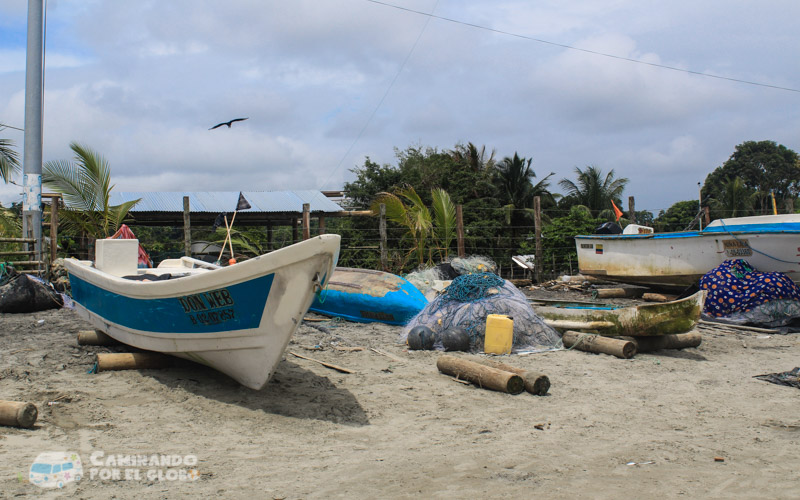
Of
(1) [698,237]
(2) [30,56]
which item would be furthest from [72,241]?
(1) [698,237]

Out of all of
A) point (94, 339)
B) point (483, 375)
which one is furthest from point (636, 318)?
point (94, 339)

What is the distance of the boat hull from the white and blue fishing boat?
79.1 inches

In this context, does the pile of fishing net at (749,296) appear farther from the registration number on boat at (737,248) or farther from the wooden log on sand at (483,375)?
the wooden log on sand at (483,375)

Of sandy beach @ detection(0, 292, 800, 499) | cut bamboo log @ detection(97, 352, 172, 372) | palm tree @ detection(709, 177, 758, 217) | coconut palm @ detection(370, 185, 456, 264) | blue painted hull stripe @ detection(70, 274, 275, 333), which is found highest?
palm tree @ detection(709, 177, 758, 217)

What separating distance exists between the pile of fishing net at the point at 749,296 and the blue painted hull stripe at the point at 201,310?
850 cm

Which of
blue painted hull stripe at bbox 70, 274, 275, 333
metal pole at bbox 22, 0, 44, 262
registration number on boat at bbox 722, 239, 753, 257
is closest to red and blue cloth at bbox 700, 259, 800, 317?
registration number on boat at bbox 722, 239, 753, 257

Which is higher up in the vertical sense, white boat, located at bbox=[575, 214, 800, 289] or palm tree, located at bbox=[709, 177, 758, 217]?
palm tree, located at bbox=[709, 177, 758, 217]

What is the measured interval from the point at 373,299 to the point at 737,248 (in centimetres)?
730

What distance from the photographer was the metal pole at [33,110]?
11352 mm

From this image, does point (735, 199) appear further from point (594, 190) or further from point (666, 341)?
point (666, 341)

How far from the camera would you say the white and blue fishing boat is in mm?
9281

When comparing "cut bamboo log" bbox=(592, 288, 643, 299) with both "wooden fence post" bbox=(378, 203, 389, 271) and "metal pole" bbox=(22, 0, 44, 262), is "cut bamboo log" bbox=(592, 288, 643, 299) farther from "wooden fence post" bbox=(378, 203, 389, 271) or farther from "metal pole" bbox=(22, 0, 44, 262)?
"metal pole" bbox=(22, 0, 44, 262)

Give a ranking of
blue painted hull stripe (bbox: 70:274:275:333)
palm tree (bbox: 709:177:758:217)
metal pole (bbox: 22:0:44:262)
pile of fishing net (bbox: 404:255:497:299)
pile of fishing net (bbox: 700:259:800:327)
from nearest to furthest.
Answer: blue painted hull stripe (bbox: 70:274:275:333), pile of fishing net (bbox: 700:259:800:327), pile of fishing net (bbox: 404:255:497:299), metal pole (bbox: 22:0:44:262), palm tree (bbox: 709:177:758:217)

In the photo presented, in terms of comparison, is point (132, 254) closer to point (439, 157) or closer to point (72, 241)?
point (72, 241)
